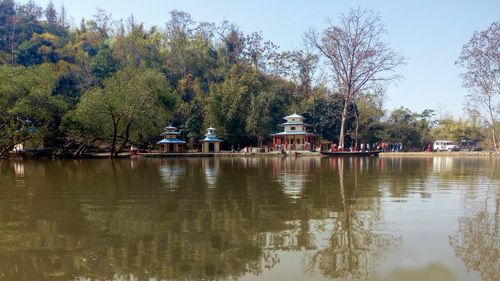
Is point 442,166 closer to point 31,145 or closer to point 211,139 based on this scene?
point 211,139

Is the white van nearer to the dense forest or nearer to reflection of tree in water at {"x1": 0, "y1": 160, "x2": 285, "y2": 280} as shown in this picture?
the dense forest

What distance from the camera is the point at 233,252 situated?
257 inches

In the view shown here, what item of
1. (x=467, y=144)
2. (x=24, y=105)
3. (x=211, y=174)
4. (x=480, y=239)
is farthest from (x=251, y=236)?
(x=467, y=144)

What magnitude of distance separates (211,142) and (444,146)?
32.7m

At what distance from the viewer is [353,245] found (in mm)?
6969

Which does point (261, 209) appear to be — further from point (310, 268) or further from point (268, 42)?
point (268, 42)

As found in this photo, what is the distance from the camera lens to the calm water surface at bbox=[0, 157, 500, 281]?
18.7ft

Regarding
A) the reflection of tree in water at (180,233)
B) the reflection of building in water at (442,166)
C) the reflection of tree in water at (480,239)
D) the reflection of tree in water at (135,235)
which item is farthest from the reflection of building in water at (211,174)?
the reflection of building in water at (442,166)

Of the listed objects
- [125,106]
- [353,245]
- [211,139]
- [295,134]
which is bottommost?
[353,245]

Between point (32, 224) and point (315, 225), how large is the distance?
5.82 m

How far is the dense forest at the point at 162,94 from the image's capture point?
133 feet

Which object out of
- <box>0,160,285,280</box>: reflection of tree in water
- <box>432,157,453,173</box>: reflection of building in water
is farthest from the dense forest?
<box>0,160,285,280</box>: reflection of tree in water

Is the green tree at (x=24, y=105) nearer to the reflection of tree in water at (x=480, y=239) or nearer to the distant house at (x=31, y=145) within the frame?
the distant house at (x=31, y=145)

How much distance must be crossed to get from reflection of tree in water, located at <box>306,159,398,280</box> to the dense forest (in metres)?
33.5
